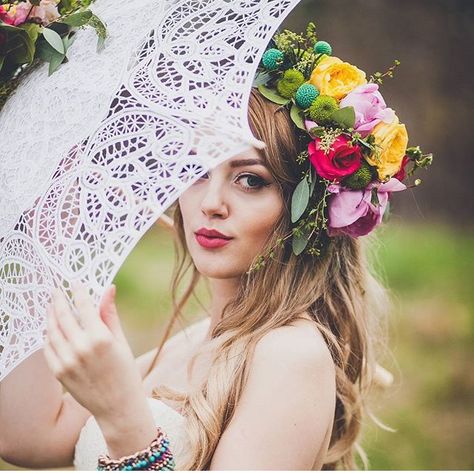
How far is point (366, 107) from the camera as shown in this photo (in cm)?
222

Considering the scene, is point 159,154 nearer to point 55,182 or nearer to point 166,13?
point 55,182

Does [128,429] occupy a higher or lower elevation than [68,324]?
lower

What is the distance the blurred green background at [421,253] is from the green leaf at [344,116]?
139 centimetres

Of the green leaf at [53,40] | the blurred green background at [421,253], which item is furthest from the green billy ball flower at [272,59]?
the blurred green background at [421,253]

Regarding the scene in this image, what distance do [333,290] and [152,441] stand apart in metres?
0.86

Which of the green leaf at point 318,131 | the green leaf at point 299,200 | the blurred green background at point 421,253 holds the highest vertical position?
the green leaf at point 318,131

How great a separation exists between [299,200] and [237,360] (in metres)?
0.47

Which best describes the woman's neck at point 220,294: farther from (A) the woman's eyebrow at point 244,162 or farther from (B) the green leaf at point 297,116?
(B) the green leaf at point 297,116

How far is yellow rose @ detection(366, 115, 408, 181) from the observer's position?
2.22 metres

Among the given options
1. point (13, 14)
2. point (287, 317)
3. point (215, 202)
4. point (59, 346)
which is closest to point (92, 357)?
point (59, 346)

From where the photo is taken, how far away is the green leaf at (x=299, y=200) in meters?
2.21

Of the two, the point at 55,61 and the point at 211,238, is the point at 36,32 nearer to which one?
the point at 55,61

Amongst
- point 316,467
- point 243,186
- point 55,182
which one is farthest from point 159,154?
point 316,467

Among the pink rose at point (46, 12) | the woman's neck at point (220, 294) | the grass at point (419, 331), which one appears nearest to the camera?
the pink rose at point (46, 12)
